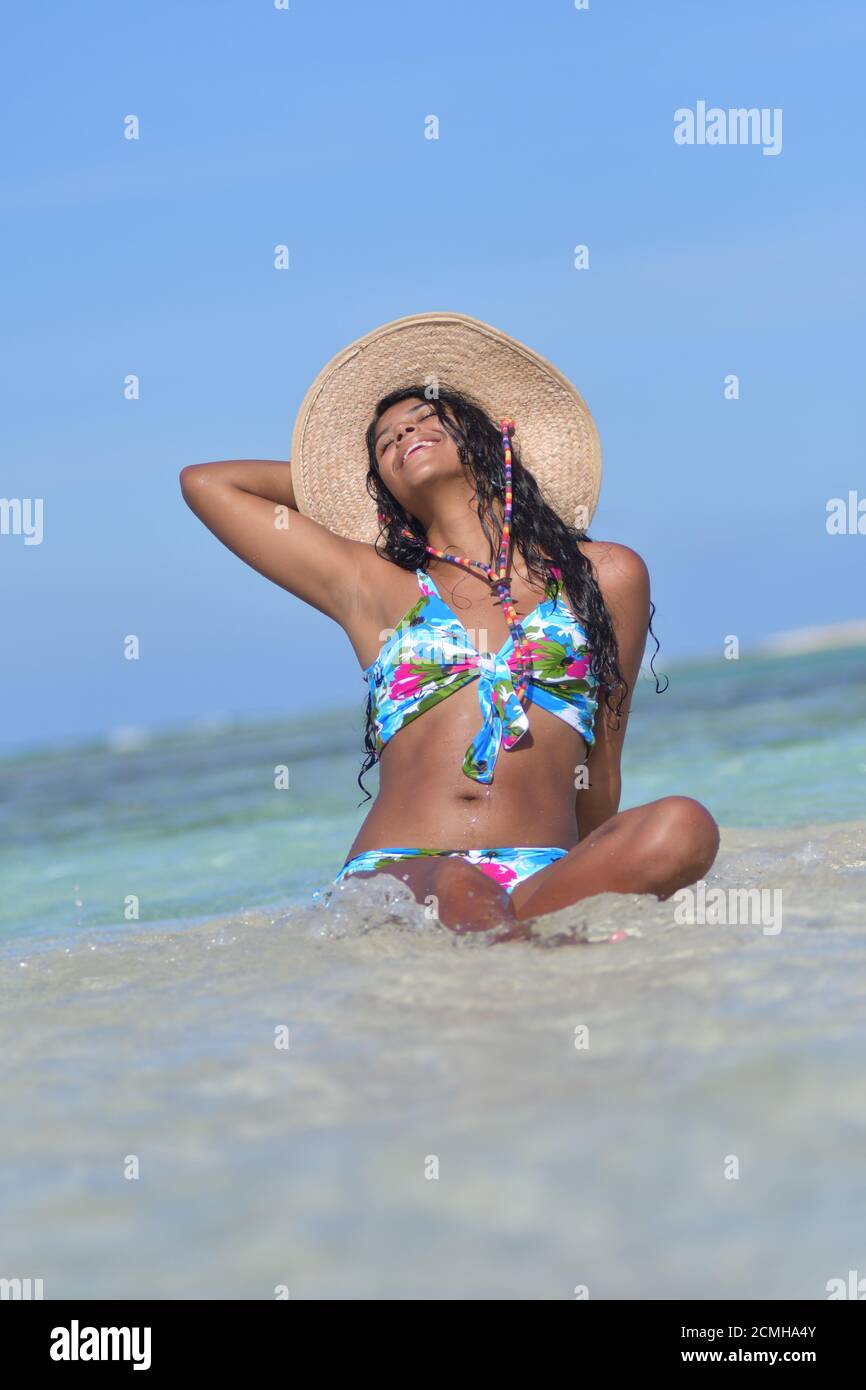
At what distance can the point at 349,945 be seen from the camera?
3.50m

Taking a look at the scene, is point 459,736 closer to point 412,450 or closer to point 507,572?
point 507,572

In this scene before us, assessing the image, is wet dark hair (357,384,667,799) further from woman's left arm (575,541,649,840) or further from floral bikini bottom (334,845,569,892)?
floral bikini bottom (334,845,569,892)

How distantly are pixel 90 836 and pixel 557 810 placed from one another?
753 cm

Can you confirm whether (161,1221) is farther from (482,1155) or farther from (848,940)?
(848,940)

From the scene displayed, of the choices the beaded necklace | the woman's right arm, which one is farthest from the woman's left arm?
the woman's right arm

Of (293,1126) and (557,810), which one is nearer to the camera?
(293,1126)

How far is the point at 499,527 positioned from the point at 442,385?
0.61m

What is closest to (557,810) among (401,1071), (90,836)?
(401,1071)

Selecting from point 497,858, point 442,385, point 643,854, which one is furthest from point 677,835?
point 442,385

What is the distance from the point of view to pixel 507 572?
4.06 metres

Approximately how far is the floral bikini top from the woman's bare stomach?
3 cm

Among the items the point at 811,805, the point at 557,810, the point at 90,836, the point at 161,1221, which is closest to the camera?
the point at 161,1221
